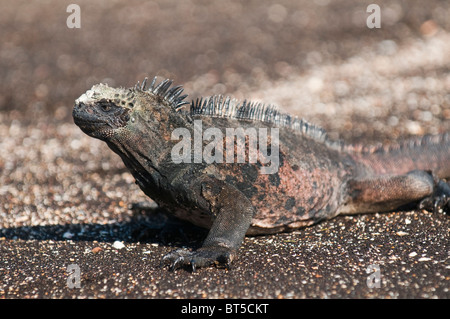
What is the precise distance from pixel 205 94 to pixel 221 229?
5656mm

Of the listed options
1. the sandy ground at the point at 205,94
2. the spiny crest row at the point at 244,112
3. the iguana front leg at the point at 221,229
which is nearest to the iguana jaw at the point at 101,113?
the spiny crest row at the point at 244,112

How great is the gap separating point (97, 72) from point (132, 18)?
2847 millimetres

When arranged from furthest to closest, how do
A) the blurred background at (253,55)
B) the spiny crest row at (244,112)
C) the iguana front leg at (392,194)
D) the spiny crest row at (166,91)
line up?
the blurred background at (253,55) → the iguana front leg at (392,194) → the spiny crest row at (244,112) → the spiny crest row at (166,91)

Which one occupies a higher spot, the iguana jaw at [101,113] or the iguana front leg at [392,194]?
the iguana jaw at [101,113]

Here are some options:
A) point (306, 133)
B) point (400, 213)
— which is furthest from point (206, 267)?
point (400, 213)

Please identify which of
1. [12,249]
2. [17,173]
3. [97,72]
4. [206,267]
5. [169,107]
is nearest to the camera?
[206,267]

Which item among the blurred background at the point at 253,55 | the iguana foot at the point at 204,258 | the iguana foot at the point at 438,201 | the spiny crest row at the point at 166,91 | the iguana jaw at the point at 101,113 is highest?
the blurred background at the point at 253,55

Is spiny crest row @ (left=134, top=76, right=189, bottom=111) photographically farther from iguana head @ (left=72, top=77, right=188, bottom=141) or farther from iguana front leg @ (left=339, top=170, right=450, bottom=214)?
iguana front leg @ (left=339, top=170, right=450, bottom=214)

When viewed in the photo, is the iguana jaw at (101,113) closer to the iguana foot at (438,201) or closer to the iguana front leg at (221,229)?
the iguana front leg at (221,229)

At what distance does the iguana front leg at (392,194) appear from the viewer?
504cm

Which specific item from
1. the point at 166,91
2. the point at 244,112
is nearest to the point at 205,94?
the point at 244,112

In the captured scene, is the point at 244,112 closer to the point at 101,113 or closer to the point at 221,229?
the point at 221,229

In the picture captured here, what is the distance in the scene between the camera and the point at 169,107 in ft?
14.1

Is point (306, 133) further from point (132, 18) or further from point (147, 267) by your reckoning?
point (132, 18)
